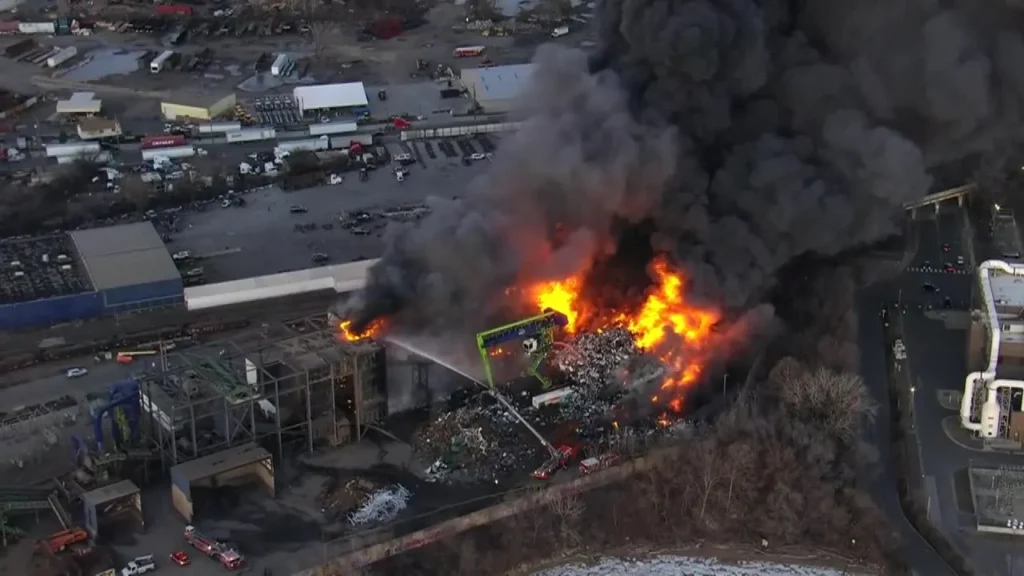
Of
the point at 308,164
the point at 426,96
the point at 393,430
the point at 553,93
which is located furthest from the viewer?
the point at 426,96

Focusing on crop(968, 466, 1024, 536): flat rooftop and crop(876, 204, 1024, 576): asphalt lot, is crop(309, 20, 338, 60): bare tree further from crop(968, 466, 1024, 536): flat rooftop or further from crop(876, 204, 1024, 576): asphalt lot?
crop(968, 466, 1024, 536): flat rooftop

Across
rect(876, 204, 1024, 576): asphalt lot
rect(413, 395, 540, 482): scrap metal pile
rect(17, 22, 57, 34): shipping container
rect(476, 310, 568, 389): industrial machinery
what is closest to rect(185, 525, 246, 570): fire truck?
rect(413, 395, 540, 482): scrap metal pile

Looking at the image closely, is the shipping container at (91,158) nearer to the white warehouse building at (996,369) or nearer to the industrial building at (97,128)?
the industrial building at (97,128)

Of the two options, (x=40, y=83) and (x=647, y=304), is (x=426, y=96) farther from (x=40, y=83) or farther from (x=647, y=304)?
(x=647, y=304)

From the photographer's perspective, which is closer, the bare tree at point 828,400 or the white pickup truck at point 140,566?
the white pickup truck at point 140,566

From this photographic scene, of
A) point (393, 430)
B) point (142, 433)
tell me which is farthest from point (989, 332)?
point (142, 433)

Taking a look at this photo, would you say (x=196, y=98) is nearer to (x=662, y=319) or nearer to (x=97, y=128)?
(x=97, y=128)

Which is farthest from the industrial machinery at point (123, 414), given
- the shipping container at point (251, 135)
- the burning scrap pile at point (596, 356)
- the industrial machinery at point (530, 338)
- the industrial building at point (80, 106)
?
the industrial building at point (80, 106)
